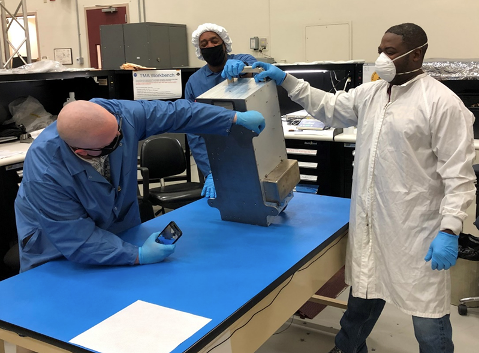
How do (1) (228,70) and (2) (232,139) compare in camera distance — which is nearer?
(2) (232,139)

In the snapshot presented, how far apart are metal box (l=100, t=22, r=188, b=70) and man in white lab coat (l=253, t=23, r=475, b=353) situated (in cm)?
522

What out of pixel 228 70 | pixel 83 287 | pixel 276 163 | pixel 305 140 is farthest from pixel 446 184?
pixel 305 140

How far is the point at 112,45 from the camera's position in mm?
6750

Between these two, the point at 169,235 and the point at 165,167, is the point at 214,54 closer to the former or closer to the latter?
the point at 165,167

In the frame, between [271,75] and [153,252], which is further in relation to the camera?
[271,75]

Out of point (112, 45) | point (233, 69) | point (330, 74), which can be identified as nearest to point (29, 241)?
point (233, 69)

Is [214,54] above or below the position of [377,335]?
above

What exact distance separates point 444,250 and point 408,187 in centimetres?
24

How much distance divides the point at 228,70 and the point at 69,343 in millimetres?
1152

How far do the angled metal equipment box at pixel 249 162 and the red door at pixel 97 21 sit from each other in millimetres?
6189

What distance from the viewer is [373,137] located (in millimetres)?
1671

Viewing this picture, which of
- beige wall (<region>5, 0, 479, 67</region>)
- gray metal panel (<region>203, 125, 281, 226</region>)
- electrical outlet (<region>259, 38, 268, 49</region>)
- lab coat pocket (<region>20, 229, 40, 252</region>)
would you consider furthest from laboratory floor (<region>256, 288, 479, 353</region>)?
electrical outlet (<region>259, 38, 268, 49</region>)

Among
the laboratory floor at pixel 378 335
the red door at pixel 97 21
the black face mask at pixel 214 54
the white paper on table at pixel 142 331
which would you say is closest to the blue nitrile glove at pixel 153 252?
the white paper on table at pixel 142 331

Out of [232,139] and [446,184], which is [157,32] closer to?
[232,139]
